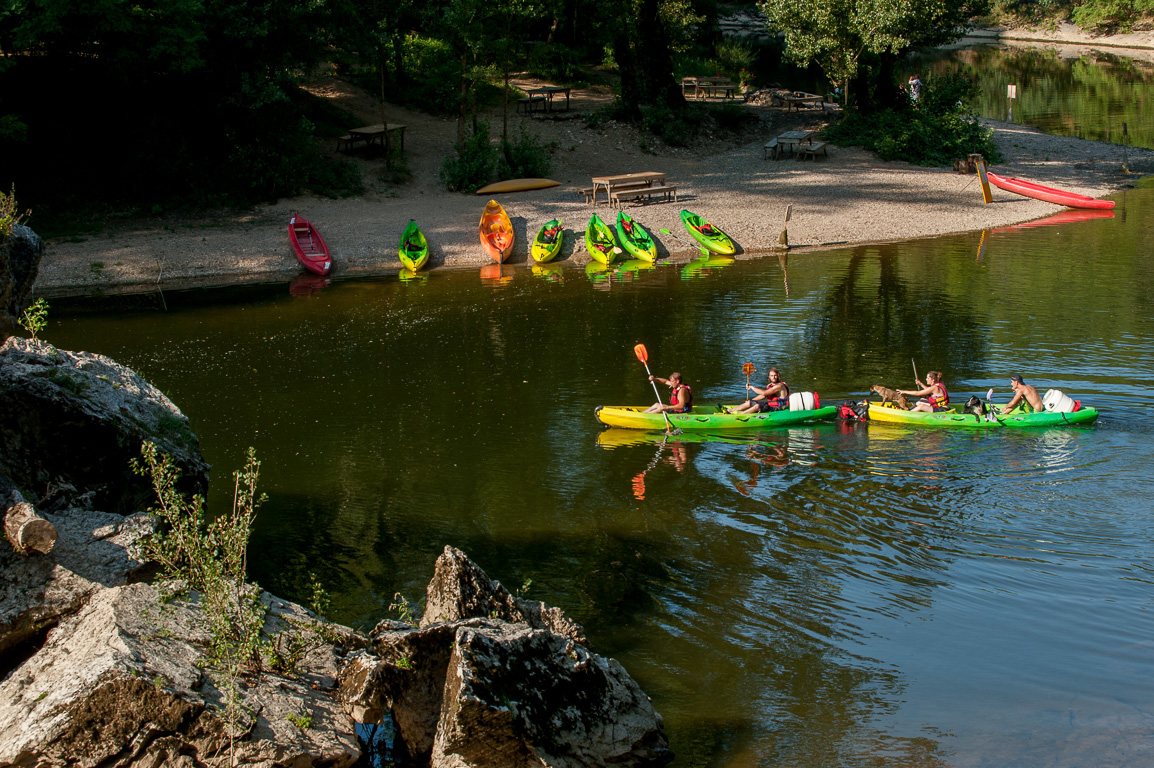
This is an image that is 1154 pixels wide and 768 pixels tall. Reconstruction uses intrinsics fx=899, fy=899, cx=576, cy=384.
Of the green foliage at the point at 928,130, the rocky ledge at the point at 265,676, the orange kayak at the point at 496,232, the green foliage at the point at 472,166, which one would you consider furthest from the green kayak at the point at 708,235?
the rocky ledge at the point at 265,676

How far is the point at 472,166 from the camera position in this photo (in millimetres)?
27641

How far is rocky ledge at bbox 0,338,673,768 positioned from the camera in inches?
→ 213

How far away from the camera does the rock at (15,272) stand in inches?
317

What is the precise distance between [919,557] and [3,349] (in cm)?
932

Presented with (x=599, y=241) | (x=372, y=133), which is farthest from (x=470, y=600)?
(x=372, y=133)

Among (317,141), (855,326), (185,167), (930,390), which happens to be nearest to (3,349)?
(930,390)

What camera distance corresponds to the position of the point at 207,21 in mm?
23703

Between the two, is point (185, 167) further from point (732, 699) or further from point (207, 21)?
point (732, 699)

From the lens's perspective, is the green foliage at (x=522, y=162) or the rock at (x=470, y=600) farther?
the green foliage at (x=522, y=162)

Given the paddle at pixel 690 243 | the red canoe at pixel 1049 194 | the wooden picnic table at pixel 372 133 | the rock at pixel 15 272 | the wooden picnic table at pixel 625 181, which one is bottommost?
the paddle at pixel 690 243

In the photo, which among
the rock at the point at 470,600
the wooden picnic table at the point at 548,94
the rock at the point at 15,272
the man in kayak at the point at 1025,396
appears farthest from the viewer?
the wooden picnic table at the point at 548,94

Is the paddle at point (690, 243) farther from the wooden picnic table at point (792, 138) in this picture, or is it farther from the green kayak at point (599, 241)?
the wooden picnic table at point (792, 138)

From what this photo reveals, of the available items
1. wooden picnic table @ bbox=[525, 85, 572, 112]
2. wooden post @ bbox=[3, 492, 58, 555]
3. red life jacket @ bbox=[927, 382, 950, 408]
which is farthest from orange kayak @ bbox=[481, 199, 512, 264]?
wooden post @ bbox=[3, 492, 58, 555]

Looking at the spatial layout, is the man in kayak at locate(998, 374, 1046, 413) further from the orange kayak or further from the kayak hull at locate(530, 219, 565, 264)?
the orange kayak
